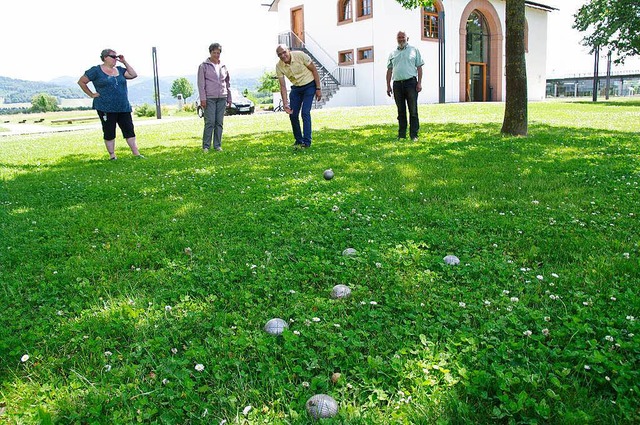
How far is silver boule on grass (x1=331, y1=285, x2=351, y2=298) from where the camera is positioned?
288 cm

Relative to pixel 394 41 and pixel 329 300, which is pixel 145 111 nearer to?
pixel 394 41

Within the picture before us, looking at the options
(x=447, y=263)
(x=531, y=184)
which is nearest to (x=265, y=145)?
(x=531, y=184)

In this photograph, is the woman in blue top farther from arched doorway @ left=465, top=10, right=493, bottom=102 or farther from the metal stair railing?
arched doorway @ left=465, top=10, right=493, bottom=102

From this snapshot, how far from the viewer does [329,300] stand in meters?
2.86

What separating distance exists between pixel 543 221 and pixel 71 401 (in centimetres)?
364

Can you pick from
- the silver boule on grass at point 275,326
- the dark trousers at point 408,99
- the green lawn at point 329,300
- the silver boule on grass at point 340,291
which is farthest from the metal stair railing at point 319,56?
the silver boule on grass at point 275,326

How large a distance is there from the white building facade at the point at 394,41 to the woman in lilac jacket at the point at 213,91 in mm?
21494

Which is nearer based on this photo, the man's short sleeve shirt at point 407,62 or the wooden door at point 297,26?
the man's short sleeve shirt at point 407,62

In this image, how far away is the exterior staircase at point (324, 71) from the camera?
3080 cm

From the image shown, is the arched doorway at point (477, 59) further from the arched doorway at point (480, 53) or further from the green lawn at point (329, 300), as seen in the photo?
the green lawn at point (329, 300)

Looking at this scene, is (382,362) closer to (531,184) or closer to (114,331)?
(114,331)

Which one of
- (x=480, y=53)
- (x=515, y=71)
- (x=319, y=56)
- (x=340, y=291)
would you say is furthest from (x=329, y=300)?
(x=480, y=53)

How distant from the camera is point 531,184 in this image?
5.36 metres

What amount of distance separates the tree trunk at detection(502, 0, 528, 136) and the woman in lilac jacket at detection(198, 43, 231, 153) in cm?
538
